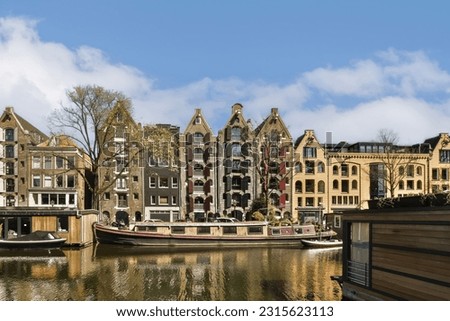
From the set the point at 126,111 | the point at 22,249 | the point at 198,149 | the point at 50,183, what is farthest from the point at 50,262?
the point at 198,149

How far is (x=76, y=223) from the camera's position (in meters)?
32.9

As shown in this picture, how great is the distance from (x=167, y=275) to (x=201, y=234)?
1472 cm

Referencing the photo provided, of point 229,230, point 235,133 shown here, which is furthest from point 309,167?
point 229,230

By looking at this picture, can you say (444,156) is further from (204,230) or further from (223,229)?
(204,230)

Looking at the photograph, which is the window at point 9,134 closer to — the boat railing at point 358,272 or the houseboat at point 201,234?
the houseboat at point 201,234

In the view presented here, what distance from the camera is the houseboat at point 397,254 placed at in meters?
11.4

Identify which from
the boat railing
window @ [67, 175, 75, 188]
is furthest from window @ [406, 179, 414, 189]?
the boat railing

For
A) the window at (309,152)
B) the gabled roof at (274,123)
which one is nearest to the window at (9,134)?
the gabled roof at (274,123)

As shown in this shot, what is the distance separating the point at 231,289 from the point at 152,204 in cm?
3618

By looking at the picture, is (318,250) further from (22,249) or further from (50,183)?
(50,183)

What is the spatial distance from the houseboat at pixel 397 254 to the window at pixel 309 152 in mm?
40549

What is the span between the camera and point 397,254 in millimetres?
13000

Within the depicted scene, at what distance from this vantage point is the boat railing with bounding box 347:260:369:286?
14.6 metres

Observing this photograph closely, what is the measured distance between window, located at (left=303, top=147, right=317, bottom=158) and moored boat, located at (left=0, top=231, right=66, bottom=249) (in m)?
34.7
